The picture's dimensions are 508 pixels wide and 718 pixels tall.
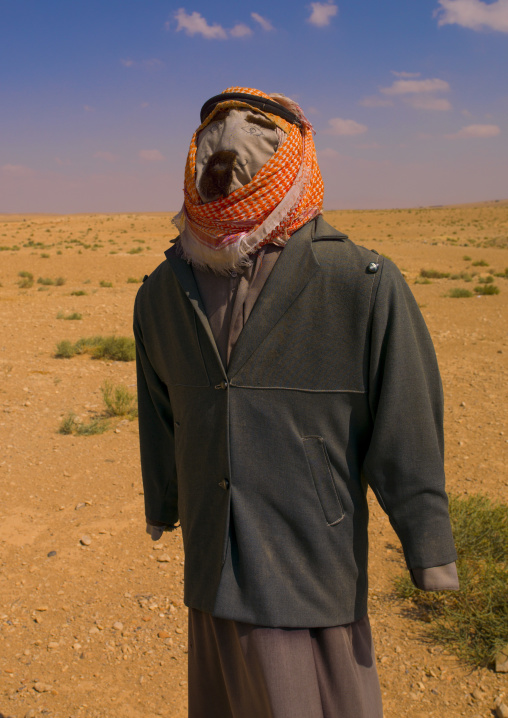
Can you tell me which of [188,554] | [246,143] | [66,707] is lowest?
[66,707]

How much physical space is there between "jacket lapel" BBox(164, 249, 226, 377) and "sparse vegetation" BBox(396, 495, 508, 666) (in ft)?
8.04

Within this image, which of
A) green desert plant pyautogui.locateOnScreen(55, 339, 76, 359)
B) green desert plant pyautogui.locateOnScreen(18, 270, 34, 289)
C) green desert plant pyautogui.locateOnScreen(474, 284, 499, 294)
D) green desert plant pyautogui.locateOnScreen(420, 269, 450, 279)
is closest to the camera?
green desert plant pyautogui.locateOnScreen(55, 339, 76, 359)

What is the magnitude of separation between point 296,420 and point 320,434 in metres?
0.07

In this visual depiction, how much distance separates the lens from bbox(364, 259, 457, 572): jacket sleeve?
4.57 feet

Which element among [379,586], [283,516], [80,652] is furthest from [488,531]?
[283,516]

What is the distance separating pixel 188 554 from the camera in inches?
65.2

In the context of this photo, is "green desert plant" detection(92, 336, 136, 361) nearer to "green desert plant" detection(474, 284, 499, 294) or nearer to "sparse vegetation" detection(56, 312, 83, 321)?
"sparse vegetation" detection(56, 312, 83, 321)

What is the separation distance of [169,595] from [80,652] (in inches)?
24.6

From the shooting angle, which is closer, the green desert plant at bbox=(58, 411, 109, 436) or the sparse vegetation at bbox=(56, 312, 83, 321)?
the green desert plant at bbox=(58, 411, 109, 436)

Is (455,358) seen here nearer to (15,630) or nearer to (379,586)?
(379,586)

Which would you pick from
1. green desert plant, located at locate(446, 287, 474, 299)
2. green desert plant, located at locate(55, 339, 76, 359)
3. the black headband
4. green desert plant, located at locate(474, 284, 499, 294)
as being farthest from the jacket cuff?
green desert plant, located at locate(474, 284, 499, 294)

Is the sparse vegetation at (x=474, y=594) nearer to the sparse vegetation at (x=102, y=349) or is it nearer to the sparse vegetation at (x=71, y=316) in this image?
the sparse vegetation at (x=102, y=349)

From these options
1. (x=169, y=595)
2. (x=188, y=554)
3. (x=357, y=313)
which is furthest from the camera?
(x=169, y=595)

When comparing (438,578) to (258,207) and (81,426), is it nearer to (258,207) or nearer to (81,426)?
(258,207)
